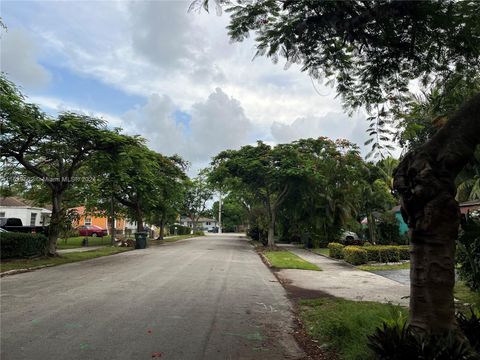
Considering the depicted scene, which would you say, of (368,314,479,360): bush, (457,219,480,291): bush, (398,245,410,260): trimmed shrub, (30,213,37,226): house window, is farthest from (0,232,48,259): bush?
(30,213,37,226): house window

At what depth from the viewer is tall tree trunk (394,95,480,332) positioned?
4.54 m

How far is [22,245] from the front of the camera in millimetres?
18141

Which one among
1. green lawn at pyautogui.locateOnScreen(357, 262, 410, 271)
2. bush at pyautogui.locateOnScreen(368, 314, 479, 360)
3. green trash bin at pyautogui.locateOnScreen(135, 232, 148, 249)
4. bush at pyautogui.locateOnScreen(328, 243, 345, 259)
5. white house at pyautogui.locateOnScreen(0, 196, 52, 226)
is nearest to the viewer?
bush at pyautogui.locateOnScreen(368, 314, 479, 360)

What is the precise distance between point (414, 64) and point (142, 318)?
677 centimetres

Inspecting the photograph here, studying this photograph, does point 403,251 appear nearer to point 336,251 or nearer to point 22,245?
point 336,251

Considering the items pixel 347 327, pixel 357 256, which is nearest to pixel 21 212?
pixel 357 256

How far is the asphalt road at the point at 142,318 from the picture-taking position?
5.92 meters

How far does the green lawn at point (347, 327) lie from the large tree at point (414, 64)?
111 centimetres

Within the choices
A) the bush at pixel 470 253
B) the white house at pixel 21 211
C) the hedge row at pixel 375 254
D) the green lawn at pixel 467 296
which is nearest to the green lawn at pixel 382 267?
the hedge row at pixel 375 254

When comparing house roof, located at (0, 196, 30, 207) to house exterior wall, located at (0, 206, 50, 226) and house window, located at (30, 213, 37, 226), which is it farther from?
house window, located at (30, 213, 37, 226)

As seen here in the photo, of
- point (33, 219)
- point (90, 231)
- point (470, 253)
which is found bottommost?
point (470, 253)

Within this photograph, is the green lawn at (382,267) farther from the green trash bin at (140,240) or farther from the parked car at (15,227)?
the parked car at (15,227)

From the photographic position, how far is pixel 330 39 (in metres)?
7.41

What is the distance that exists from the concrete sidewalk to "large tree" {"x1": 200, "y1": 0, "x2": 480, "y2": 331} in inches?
184
